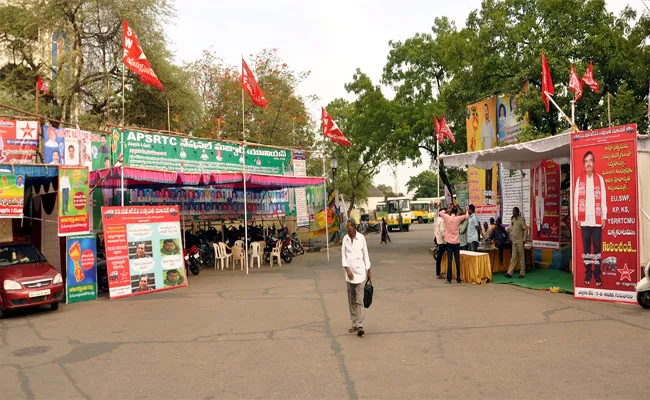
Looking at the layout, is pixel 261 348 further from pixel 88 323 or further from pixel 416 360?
pixel 88 323

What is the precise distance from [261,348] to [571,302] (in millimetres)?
6279

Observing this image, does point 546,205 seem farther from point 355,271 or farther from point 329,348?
point 329,348

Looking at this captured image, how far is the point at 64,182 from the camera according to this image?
11562 millimetres

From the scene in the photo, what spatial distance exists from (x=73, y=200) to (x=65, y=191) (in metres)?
0.27

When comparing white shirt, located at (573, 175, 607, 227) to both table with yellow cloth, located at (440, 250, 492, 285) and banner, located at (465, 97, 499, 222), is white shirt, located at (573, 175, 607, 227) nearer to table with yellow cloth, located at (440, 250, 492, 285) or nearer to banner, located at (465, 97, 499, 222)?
table with yellow cloth, located at (440, 250, 492, 285)

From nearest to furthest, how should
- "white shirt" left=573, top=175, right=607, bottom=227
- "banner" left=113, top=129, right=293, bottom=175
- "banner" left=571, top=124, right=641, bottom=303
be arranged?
"banner" left=571, top=124, right=641, bottom=303 → "white shirt" left=573, top=175, right=607, bottom=227 → "banner" left=113, top=129, right=293, bottom=175

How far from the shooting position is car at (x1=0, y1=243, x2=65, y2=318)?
962 cm

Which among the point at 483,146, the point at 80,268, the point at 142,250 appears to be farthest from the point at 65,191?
the point at 483,146

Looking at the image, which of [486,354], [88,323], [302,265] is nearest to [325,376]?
→ [486,354]

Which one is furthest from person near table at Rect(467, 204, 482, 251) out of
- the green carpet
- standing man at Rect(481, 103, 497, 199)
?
standing man at Rect(481, 103, 497, 199)

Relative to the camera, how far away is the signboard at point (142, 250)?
39.5 ft

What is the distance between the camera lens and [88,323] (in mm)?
9109

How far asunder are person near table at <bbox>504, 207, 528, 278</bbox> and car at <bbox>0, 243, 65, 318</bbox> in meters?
10.5

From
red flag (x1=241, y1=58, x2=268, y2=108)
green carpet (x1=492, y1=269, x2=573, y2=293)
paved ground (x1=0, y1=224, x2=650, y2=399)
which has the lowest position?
green carpet (x1=492, y1=269, x2=573, y2=293)
